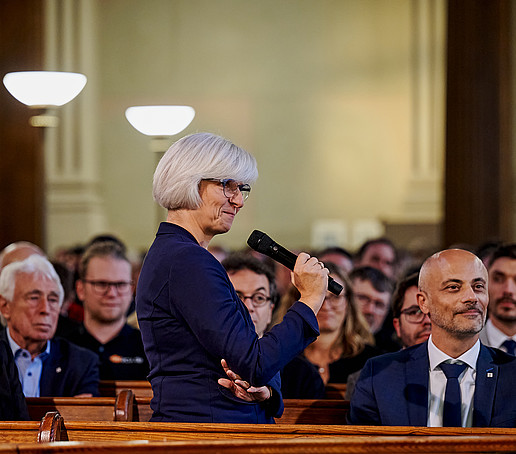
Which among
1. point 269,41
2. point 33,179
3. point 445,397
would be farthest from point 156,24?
point 445,397

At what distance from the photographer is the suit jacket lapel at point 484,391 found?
3570mm

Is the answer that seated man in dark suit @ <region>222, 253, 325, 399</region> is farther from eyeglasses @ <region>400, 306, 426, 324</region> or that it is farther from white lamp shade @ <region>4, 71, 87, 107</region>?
white lamp shade @ <region>4, 71, 87, 107</region>

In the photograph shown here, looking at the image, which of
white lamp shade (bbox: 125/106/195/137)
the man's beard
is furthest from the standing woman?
white lamp shade (bbox: 125/106/195/137)

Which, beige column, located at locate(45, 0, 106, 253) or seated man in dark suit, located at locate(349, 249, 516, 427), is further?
beige column, located at locate(45, 0, 106, 253)

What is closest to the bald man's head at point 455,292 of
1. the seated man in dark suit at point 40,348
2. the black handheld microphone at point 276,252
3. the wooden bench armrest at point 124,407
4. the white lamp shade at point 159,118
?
the black handheld microphone at point 276,252

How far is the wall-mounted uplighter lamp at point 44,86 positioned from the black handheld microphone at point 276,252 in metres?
3.62

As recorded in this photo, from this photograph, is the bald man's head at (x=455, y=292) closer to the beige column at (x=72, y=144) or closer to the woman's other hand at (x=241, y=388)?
the woman's other hand at (x=241, y=388)

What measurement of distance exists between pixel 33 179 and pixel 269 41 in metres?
7.06

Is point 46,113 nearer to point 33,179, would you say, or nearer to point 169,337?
point 33,179

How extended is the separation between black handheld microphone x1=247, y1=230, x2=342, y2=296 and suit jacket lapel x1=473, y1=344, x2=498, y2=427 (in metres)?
0.91

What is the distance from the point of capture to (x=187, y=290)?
2859 mm

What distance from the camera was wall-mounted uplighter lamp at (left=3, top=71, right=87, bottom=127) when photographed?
6.38 meters

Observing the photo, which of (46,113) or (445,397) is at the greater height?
(46,113)

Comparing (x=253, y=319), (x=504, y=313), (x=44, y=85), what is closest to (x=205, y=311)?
(x=253, y=319)
